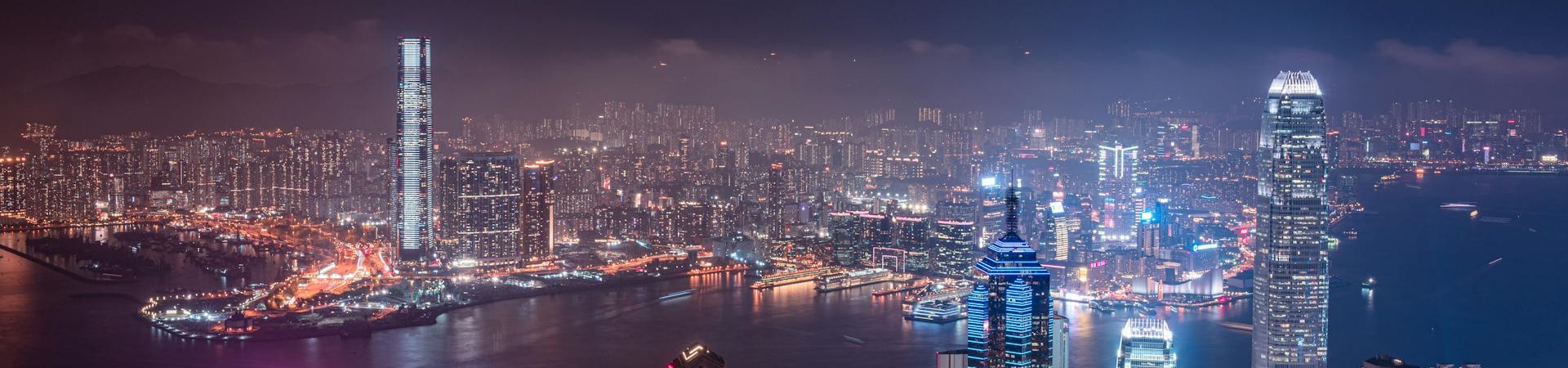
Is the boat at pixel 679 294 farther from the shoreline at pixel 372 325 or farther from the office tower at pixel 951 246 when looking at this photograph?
the office tower at pixel 951 246

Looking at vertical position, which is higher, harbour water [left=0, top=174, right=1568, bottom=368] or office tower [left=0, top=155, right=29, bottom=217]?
office tower [left=0, top=155, right=29, bottom=217]

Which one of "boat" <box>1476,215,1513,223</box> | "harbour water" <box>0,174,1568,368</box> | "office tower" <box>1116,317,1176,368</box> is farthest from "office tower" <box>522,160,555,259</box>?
"boat" <box>1476,215,1513,223</box>

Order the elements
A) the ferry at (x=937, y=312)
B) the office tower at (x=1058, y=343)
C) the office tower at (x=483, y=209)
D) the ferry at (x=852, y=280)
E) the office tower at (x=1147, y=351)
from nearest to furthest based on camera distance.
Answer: the office tower at (x=1058, y=343)
the office tower at (x=1147, y=351)
the ferry at (x=937, y=312)
the ferry at (x=852, y=280)
the office tower at (x=483, y=209)

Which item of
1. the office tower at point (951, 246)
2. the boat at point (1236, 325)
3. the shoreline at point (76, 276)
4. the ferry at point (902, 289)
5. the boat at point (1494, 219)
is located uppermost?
the boat at point (1494, 219)

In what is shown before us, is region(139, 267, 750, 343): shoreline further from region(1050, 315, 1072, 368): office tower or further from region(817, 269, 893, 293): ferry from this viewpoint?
region(1050, 315, 1072, 368): office tower

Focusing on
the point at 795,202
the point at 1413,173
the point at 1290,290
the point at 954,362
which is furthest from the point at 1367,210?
the point at 795,202

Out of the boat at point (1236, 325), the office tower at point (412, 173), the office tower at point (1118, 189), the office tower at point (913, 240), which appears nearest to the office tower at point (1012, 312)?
the boat at point (1236, 325)

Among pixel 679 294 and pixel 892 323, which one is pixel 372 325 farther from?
pixel 892 323
